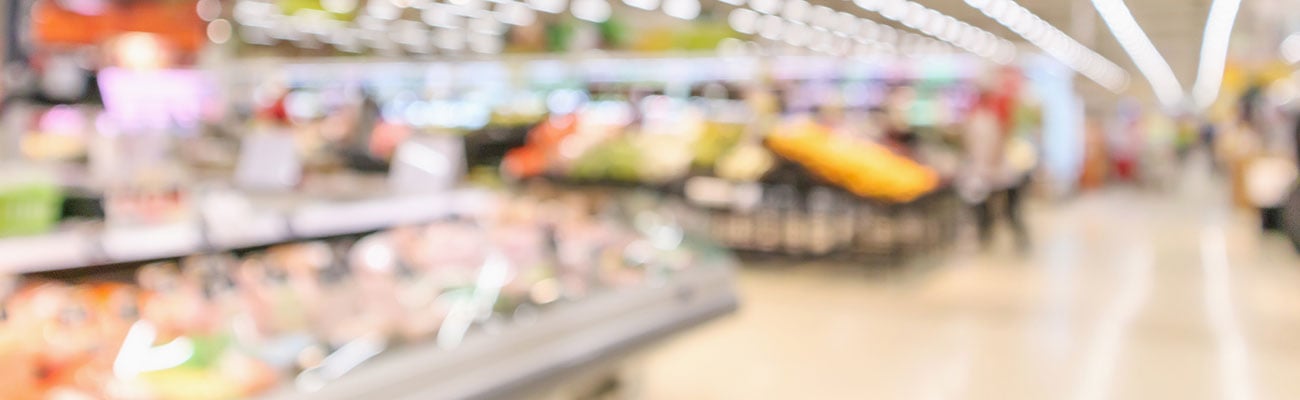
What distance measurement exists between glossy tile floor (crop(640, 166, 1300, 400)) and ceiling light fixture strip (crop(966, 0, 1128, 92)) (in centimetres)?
178

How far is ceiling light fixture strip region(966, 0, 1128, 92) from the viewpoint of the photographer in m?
5.60

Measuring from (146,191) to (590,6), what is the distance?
30.0 feet

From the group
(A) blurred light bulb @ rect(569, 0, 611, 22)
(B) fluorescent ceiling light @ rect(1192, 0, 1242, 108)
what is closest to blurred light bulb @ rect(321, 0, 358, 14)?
(A) blurred light bulb @ rect(569, 0, 611, 22)

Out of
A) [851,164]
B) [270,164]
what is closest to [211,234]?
[270,164]

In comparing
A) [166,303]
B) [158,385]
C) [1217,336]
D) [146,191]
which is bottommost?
[1217,336]

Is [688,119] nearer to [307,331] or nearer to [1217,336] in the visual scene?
[1217,336]

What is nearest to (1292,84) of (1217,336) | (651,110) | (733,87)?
(733,87)

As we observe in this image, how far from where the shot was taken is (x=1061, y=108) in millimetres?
18016

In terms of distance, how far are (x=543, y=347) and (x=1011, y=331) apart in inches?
151

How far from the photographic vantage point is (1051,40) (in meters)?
14.1

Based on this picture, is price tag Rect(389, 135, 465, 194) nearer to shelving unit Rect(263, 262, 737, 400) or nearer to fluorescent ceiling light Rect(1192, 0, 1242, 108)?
shelving unit Rect(263, 262, 737, 400)

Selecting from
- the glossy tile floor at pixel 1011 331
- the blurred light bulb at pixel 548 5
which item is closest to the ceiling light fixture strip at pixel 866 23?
the glossy tile floor at pixel 1011 331

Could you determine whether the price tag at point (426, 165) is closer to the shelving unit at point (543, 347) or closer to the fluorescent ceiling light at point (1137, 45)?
the shelving unit at point (543, 347)

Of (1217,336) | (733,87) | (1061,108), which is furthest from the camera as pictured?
(1061,108)
